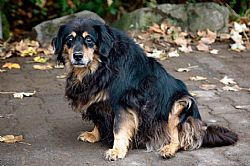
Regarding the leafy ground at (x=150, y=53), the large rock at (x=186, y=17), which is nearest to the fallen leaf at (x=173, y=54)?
the leafy ground at (x=150, y=53)

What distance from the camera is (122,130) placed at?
185 inches

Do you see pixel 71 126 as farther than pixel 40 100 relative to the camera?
No

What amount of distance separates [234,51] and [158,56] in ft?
4.20

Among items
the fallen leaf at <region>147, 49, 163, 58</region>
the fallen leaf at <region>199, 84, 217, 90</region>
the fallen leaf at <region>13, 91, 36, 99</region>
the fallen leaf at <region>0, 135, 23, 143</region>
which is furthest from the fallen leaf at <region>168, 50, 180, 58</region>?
the fallen leaf at <region>0, 135, 23, 143</region>

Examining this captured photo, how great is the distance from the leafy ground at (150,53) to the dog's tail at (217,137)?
0.07 m

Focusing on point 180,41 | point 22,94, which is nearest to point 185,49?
point 180,41

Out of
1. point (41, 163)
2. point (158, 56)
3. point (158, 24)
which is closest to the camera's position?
point (41, 163)

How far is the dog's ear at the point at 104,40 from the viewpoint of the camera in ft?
15.1

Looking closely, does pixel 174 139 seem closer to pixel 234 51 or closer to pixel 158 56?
pixel 158 56

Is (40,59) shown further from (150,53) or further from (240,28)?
(240,28)

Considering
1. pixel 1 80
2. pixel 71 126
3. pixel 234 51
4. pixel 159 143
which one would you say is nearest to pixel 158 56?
pixel 234 51

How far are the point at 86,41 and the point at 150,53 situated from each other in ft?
13.3

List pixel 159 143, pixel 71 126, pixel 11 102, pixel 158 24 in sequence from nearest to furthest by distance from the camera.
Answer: pixel 159 143 → pixel 71 126 → pixel 11 102 → pixel 158 24

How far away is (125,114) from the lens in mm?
4695
